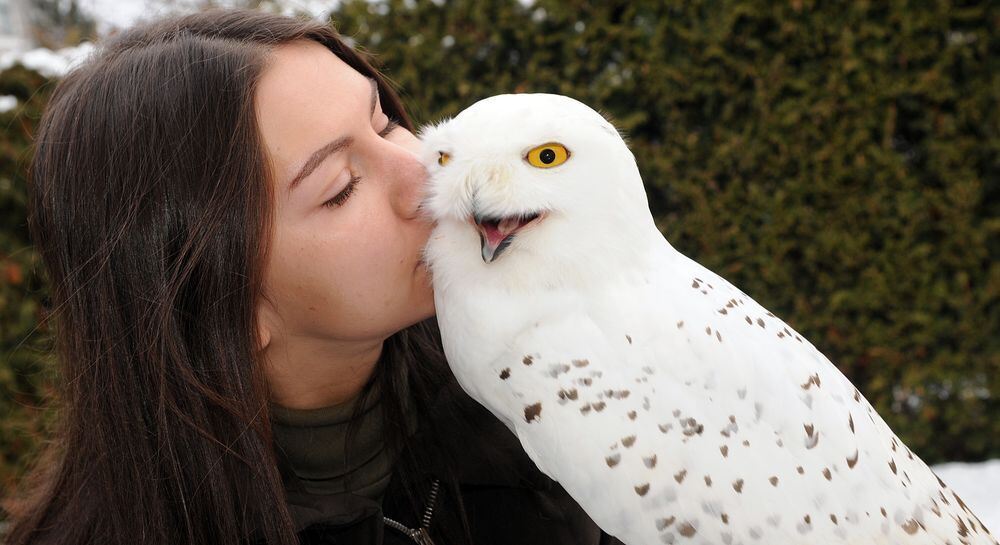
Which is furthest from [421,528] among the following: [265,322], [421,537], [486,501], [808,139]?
[808,139]

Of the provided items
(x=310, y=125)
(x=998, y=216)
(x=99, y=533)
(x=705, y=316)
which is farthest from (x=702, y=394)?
(x=998, y=216)

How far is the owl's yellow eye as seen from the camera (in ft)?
3.40

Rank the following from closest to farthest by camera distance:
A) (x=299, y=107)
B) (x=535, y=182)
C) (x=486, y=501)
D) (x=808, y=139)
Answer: (x=535, y=182)
(x=299, y=107)
(x=486, y=501)
(x=808, y=139)

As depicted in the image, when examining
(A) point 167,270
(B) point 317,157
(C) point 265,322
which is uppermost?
(B) point 317,157

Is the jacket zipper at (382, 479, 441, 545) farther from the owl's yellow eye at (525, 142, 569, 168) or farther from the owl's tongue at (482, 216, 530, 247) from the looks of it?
the owl's yellow eye at (525, 142, 569, 168)

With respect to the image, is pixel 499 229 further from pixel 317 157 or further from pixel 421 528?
pixel 421 528

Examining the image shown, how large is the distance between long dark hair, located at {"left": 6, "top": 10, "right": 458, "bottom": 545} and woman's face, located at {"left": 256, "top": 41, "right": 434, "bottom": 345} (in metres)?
0.03

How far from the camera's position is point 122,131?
1.16m

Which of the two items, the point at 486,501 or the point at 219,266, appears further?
the point at 486,501

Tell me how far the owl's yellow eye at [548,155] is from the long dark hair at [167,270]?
0.40m

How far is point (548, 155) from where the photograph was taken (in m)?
1.04

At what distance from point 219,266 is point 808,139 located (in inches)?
90.5

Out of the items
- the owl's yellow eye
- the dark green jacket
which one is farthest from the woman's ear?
the owl's yellow eye

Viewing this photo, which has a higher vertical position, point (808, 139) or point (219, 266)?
point (219, 266)
